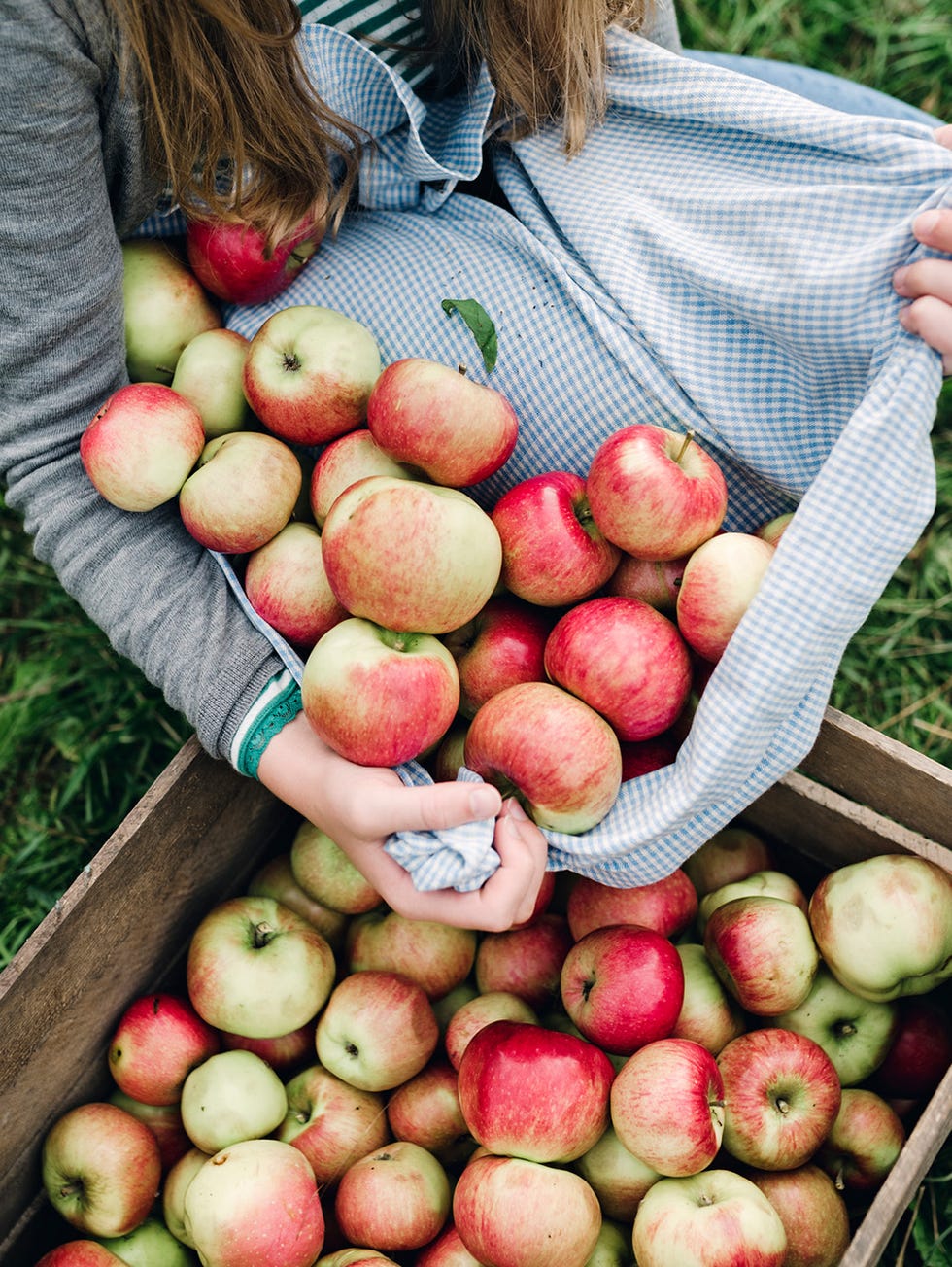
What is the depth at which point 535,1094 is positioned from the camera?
3.64ft

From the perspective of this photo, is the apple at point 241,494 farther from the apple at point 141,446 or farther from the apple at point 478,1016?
the apple at point 478,1016

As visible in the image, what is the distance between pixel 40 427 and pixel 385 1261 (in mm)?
1075

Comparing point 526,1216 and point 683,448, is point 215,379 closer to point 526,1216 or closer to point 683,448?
point 683,448

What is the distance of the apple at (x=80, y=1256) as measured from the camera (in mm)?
1188

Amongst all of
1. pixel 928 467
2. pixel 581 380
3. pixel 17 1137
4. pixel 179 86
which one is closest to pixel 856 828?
pixel 928 467

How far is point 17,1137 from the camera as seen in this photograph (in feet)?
4.14

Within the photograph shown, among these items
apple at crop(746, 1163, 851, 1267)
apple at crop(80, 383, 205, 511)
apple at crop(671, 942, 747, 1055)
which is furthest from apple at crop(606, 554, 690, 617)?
apple at crop(746, 1163, 851, 1267)

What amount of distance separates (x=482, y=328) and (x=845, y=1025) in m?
1.00

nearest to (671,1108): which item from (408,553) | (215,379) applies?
(408,553)

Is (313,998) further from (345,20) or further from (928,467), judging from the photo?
(345,20)

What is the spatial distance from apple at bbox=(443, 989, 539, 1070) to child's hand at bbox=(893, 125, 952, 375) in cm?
92

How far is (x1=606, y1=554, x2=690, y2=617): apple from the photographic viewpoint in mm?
1235

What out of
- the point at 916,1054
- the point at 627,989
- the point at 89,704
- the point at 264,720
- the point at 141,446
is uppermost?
the point at 141,446

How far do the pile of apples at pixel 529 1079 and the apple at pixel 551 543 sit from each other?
0.42m
